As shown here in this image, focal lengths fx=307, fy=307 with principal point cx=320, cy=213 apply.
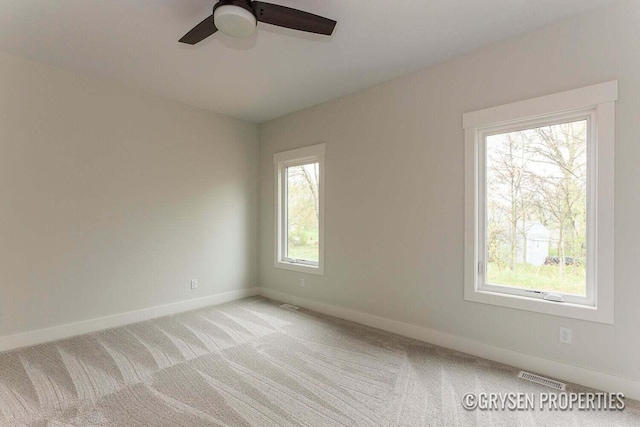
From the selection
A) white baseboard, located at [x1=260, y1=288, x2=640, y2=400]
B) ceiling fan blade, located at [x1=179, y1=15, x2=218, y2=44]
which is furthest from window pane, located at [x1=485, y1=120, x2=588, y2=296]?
ceiling fan blade, located at [x1=179, y1=15, x2=218, y2=44]

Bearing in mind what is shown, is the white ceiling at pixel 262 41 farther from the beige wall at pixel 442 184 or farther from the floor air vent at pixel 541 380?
the floor air vent at pixel 541 380

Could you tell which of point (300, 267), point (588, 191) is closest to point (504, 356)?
point (588, 191)

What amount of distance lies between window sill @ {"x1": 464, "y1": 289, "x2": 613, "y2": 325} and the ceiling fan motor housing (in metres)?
2.78

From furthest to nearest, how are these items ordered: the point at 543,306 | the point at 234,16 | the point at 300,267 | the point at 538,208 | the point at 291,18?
the point at 300,267 < the point at 538,208 < the point at 543,306 < the point at 291,18 < the point at 234,16

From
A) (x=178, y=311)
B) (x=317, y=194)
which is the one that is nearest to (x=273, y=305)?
(x=178, y=311)

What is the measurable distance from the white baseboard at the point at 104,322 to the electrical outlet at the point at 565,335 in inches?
152

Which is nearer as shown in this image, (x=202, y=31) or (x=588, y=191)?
(x=202, y=31)

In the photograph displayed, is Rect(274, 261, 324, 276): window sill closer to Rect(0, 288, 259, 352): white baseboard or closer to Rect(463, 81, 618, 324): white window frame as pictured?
Rect(0, 288, 259, 352): white baseboard

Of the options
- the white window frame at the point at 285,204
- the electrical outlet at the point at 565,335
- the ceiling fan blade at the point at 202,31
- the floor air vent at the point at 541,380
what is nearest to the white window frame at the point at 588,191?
the electrical outlet at the point at 565,335

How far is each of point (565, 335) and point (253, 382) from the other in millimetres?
2428

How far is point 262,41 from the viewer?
265 centimetres

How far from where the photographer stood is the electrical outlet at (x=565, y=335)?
2.35 meters

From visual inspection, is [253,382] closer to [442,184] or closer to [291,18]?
[442,184]

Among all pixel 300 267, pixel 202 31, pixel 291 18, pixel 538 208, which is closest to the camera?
pixel 291 18
